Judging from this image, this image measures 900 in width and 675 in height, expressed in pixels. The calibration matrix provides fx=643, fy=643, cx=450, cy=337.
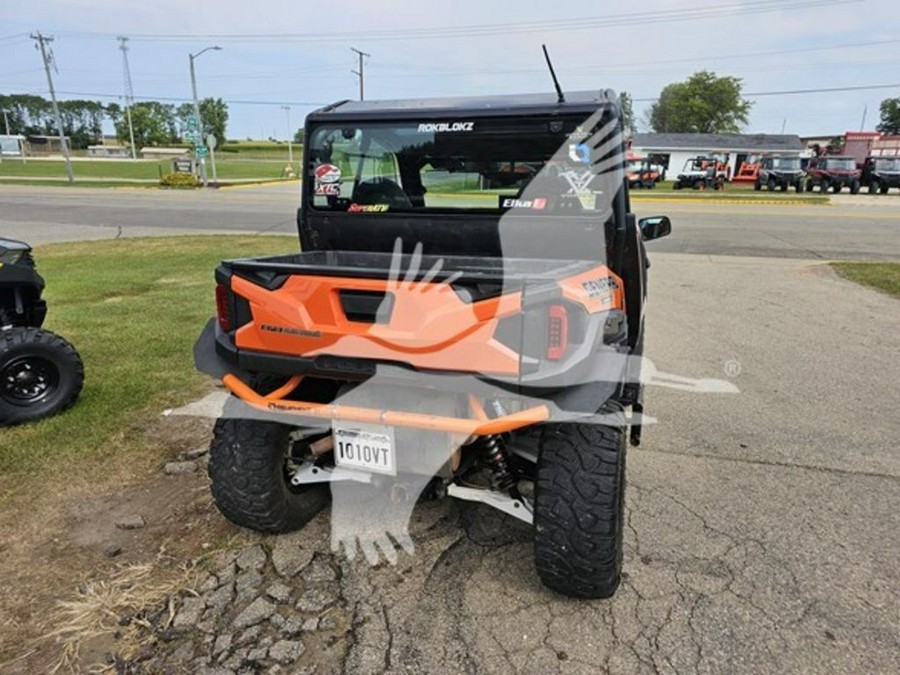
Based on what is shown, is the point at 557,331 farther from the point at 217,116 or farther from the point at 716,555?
the point at 217,116

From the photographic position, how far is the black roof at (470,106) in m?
3.12

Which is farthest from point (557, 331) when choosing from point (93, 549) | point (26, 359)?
point (26, 359)

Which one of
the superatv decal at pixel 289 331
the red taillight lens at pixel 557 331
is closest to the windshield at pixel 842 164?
the red taillight lens at pixel 557 331

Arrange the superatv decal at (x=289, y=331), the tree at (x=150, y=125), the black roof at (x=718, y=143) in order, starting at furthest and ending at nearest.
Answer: the tree at (x=150, y=125)
the black roof at (x=718, y=143)
the superatv decal at (x=289, y=331)

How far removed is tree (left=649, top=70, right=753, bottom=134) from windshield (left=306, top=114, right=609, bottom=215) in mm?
84787

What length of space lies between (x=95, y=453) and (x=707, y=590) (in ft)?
11.2

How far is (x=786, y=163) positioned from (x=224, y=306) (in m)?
39.1

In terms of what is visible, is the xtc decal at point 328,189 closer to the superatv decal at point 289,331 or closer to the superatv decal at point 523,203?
the superatv decal at point 523,203

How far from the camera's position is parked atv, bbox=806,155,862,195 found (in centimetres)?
3256

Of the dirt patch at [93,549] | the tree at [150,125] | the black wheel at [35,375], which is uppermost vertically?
the tree at [150,125]

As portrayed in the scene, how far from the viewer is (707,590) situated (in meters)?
2.66

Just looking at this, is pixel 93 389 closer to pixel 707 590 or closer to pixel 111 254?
pixel 707 590

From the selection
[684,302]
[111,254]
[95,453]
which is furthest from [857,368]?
[111,254]

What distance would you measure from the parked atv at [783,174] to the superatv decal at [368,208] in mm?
36645
